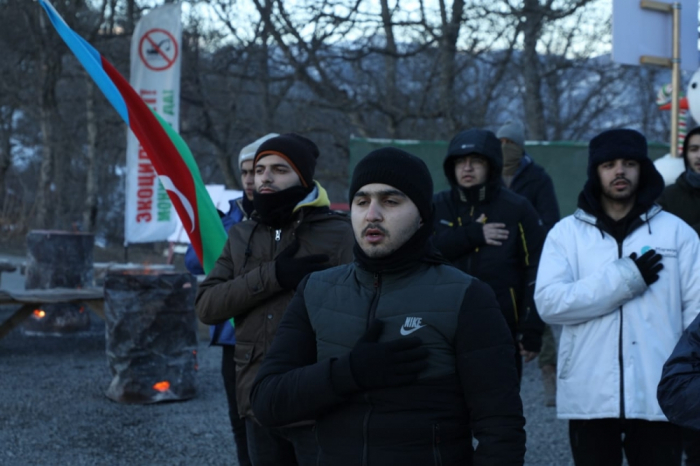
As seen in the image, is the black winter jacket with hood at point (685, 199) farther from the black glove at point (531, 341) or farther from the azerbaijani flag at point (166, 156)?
the azerbaijani flag at point (166, 156)

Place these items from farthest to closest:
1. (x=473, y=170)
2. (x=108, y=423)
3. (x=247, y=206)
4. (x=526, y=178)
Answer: (x=108, y=423), (x=526, y=178), (x=473, y=170), (x=247, y=206)

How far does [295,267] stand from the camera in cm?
341

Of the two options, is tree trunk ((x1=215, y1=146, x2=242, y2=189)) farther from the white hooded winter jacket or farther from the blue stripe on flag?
the white hooded winter jacket

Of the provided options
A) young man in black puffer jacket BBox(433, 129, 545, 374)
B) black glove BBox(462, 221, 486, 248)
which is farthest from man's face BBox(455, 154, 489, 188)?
black glove BBox(462, 221, 486, 248)

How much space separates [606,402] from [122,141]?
2888 cm

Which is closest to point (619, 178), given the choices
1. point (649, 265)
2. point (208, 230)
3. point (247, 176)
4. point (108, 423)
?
point (649, 265)

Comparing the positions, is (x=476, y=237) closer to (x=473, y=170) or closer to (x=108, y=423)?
(x=473, y=170)

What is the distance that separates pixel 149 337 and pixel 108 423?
92 cm

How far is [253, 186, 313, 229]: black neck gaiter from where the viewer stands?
3.57 meters

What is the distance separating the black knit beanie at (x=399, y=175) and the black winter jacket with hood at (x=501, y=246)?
6.46 ft

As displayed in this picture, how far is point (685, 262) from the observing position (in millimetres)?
3602

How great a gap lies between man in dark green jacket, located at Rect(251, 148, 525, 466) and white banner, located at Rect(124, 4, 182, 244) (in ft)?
29.1

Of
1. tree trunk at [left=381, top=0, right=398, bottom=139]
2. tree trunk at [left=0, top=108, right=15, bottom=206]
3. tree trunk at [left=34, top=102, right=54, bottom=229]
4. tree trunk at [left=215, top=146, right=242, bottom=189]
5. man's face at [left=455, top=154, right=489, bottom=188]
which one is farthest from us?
tree trunk at [left=0, top=108, right=15, bottom=206]

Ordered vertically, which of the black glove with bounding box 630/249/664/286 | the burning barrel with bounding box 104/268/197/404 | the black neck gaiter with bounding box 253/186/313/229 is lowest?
the burning barrel with bounding box 104/268/197/404
